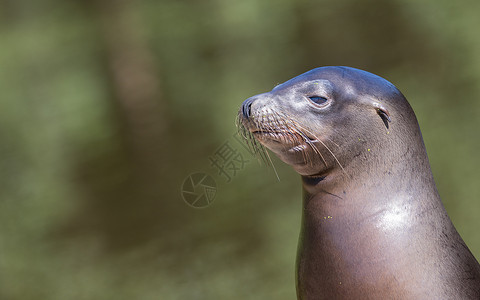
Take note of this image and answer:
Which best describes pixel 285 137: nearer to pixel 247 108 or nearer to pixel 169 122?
pixel 247 108

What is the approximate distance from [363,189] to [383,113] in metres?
0.17

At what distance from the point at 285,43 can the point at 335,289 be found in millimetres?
2027

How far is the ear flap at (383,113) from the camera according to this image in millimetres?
1222

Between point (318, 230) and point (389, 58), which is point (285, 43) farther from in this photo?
point (318, 230)

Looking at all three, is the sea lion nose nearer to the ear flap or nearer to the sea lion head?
the sea lion head

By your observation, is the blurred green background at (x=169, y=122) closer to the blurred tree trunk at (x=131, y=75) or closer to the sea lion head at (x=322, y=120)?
the blurred tree trunk at (x=131, y=75)

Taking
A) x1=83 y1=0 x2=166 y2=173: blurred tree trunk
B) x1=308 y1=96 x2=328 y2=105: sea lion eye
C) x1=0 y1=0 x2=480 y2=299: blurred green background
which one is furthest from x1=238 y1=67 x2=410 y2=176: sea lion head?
x1=83 y1=0 x2=166 y2=173: blurred tree trunk

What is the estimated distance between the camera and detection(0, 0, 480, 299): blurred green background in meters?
2.81

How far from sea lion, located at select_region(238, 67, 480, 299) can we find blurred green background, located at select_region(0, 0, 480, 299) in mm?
1517

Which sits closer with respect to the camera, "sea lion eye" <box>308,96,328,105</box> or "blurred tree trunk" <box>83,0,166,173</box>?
"sea lion eye" <box>308,96,328,105</box>

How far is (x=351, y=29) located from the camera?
2996mm

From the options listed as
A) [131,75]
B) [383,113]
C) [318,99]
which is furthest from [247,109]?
[131,75]

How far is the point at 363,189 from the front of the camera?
4.02 feet


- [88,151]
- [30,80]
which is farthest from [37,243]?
[30,80]
